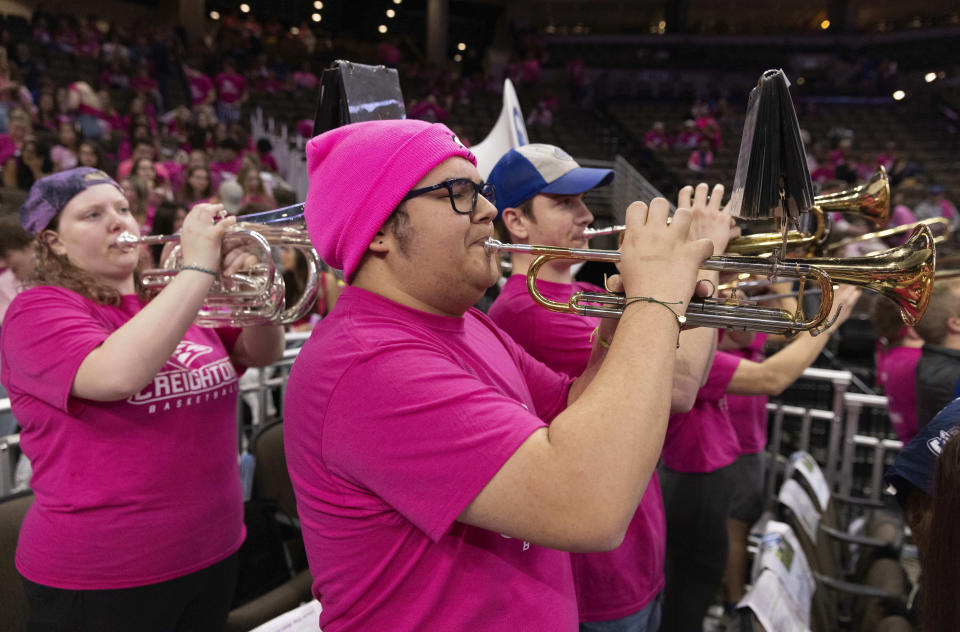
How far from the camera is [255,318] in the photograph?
6.66ft

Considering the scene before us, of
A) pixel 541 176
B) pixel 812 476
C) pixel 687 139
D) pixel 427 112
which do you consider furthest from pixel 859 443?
pixel 427 112

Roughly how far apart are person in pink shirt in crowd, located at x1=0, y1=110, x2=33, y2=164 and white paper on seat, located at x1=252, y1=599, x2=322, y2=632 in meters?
6.06

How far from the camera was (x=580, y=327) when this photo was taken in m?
1.91

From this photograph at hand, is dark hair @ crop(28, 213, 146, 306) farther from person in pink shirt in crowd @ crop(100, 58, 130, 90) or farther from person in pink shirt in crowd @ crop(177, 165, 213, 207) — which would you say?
person in pink shirt in crowd @ crop(100, 58, 130, 90)

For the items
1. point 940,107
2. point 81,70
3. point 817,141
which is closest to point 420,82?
point 81,70

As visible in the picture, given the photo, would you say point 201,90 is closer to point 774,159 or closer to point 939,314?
point 939,314

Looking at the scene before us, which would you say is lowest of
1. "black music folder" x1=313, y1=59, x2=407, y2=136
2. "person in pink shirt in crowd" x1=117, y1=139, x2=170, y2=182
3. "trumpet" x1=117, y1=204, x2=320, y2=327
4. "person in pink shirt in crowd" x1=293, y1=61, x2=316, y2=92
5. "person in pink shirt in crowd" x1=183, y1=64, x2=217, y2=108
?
"trumpet" x1=117, y1=204, x2=320, y2=327

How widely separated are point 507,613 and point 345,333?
0.50 meters

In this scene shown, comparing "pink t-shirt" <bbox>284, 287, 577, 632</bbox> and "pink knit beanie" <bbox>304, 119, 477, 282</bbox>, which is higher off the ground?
"pink knit beanie" <bbox>304, 119, 477, 282</bbox>

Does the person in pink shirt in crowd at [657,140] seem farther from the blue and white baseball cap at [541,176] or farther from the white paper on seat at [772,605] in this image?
the white paper on seat at [772,605]

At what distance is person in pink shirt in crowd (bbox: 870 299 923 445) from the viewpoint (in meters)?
3.11

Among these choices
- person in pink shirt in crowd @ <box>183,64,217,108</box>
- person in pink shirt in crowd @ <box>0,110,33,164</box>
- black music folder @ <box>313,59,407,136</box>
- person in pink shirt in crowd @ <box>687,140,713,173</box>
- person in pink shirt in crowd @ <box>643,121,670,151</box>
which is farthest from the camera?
person in pink shirt in crowd @ <box>643,121,670,151</box>

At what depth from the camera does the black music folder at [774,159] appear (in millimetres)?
1173

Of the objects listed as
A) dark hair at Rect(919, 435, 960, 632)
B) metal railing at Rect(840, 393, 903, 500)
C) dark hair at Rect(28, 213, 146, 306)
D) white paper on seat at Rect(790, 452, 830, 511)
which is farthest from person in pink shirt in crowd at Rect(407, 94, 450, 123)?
dark hair at Rect(919, 435, 960, 632)
